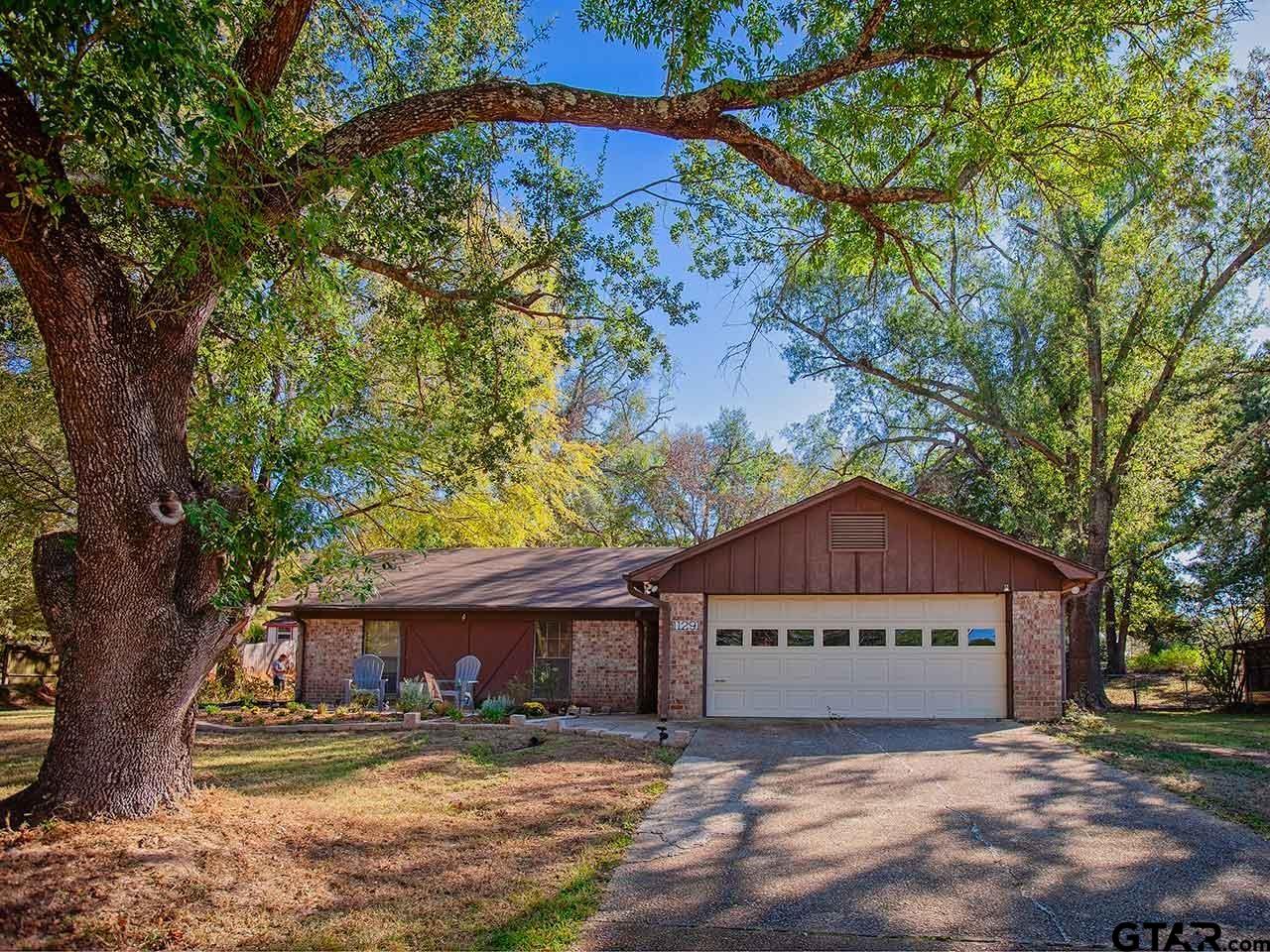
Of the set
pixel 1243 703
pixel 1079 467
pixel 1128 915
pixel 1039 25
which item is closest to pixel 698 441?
pixel 1079 467

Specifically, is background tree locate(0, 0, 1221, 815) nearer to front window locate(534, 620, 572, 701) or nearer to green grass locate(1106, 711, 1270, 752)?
green grass locate(1106, 711, 1270, 752)

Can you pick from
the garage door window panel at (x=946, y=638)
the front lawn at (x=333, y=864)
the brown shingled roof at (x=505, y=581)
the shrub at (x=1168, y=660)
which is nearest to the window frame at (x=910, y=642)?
the garage door window panel at (x=946, y=638)

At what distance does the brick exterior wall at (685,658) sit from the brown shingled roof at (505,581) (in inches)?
74.7

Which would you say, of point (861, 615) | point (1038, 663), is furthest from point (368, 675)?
point (1038, 663)

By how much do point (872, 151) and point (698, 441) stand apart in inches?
1037

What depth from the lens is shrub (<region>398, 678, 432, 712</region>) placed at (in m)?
15.2

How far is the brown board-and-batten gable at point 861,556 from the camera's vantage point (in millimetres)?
15023

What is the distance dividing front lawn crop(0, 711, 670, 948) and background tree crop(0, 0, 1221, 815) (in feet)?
2.39

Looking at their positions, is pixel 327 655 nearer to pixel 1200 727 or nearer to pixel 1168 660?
pixel 1200 727

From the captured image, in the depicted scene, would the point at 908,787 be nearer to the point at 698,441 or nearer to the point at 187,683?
the point at 187,683

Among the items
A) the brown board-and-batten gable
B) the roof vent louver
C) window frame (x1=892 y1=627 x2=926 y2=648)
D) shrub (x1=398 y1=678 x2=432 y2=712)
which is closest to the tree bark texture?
shrub (x1=398 y1=678 x2=432 y2=712)

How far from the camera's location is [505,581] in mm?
19547

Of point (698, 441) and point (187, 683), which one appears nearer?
point (187, 683)

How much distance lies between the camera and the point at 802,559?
15406 millimetres
